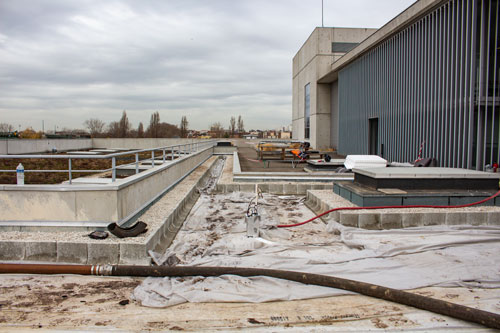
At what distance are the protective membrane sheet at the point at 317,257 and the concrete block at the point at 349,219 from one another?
31 centimetres

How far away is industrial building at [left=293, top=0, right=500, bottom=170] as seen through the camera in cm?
1155

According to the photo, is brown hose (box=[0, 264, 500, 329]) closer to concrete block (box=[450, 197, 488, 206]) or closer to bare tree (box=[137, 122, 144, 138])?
concrete block (box=[450, 197, 488, 206])

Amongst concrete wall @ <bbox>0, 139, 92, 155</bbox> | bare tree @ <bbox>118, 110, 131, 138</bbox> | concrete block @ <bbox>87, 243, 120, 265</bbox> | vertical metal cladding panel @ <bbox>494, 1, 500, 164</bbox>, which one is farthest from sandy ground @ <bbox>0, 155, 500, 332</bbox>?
bare tree @ <bbox>118, 110, 131, 138</bbox>

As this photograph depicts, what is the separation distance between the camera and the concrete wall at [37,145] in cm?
3316

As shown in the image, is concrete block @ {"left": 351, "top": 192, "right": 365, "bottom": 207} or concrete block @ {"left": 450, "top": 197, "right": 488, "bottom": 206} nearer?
concrete block @ {"left": 351, "top": 192, "right": 365, "bottom": 207}

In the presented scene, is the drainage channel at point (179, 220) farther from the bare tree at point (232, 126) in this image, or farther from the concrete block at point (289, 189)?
the bare tree at point (232, 126)

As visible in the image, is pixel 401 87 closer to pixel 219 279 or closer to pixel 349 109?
pixel 349 109

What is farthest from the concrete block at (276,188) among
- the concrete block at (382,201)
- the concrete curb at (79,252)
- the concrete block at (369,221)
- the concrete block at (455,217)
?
the concrete curb at (79,252)

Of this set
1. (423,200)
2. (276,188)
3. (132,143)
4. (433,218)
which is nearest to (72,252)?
(433,218)

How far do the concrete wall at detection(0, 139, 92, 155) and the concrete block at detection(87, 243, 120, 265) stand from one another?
32.2 m

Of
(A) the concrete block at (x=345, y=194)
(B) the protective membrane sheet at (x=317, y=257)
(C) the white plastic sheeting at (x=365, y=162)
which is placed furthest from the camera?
(C) the white plastic sheeting at (x=365, y=162)

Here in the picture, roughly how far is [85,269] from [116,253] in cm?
58

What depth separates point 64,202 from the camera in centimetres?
644

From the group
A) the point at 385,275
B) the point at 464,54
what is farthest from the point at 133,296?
the point at 464,54
